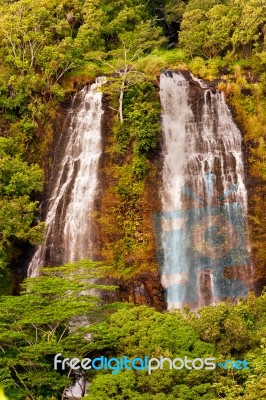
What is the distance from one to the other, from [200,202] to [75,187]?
588 centimetres

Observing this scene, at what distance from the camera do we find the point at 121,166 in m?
30.0

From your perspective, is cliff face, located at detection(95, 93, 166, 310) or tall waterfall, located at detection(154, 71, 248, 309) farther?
tall waterfall, located at detection(154, 71, 248, 309)

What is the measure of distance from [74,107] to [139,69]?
3.91 meters

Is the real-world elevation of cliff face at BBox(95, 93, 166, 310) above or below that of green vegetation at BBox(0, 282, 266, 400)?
above

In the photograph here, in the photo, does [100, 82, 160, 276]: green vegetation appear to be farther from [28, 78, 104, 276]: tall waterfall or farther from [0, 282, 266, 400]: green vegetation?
[0, 282, 266, 400]: green vegetation

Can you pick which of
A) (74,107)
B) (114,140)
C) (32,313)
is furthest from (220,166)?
(32,313)

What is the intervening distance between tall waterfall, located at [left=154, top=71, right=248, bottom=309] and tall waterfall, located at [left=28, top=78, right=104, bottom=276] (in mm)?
3306

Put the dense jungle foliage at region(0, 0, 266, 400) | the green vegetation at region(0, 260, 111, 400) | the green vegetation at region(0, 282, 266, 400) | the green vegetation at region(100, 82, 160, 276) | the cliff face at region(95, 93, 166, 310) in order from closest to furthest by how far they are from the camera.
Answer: the green vegetation at region(0, 282, 266, 400) < the green vegetation at region(0, 260, 111, 400) < the dense jungle foliage at region(0, 0, 266, 400) < the cliff face at region(95, 93, 166, 310) < the green vegetation at region(100, 82, 160, 276)

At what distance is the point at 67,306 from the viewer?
17.0 m

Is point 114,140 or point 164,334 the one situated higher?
point 114,140

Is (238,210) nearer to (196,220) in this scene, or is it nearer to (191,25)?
(196,220)

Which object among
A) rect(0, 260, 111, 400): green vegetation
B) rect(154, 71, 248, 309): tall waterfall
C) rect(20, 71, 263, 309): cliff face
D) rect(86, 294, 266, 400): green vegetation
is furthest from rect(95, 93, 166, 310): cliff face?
rect(0, 260, 111, 400): green vegetation

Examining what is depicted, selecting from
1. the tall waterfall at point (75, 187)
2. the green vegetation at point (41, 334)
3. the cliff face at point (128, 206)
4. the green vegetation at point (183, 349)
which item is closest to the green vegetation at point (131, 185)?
the cliff face at point (128, 206)

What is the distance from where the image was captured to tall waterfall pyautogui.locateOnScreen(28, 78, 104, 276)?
27.4m
